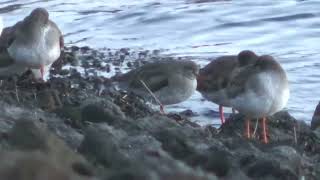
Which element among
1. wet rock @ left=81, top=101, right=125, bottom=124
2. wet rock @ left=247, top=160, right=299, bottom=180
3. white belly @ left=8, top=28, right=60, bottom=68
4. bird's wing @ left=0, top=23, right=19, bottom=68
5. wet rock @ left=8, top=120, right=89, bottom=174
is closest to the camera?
wet rock @ left=8, top=120, right=89, bottom=174

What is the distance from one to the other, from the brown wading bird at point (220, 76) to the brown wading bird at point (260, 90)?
636 mm

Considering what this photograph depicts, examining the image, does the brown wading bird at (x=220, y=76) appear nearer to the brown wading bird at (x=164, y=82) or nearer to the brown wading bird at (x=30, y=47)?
the brown wading bird at (x=164, y=82)

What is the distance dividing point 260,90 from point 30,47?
374 centimetres

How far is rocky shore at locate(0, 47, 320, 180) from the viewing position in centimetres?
634

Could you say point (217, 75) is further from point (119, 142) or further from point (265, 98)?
point (119, 142)

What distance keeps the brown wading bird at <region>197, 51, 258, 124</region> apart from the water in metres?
2.20

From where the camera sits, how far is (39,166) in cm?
577

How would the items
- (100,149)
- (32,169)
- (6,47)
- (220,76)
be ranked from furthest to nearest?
1. (6,47)
2. (220,76)
3. (100,149)
4. (32,169)

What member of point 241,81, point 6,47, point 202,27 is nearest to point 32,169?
point 241,81

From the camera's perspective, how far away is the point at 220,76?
13.4 m

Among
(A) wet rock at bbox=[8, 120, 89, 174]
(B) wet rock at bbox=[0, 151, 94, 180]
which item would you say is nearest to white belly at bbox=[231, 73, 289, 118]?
(A) wet rock at bbox=[8, 120, 89, 174]

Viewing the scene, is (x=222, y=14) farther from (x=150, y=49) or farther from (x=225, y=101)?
(x=225, y=101)

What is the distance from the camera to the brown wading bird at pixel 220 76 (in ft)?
43.5

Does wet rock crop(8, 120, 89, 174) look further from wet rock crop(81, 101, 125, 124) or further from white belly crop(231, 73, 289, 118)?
white belly crop(231, 73, 289, 118)
